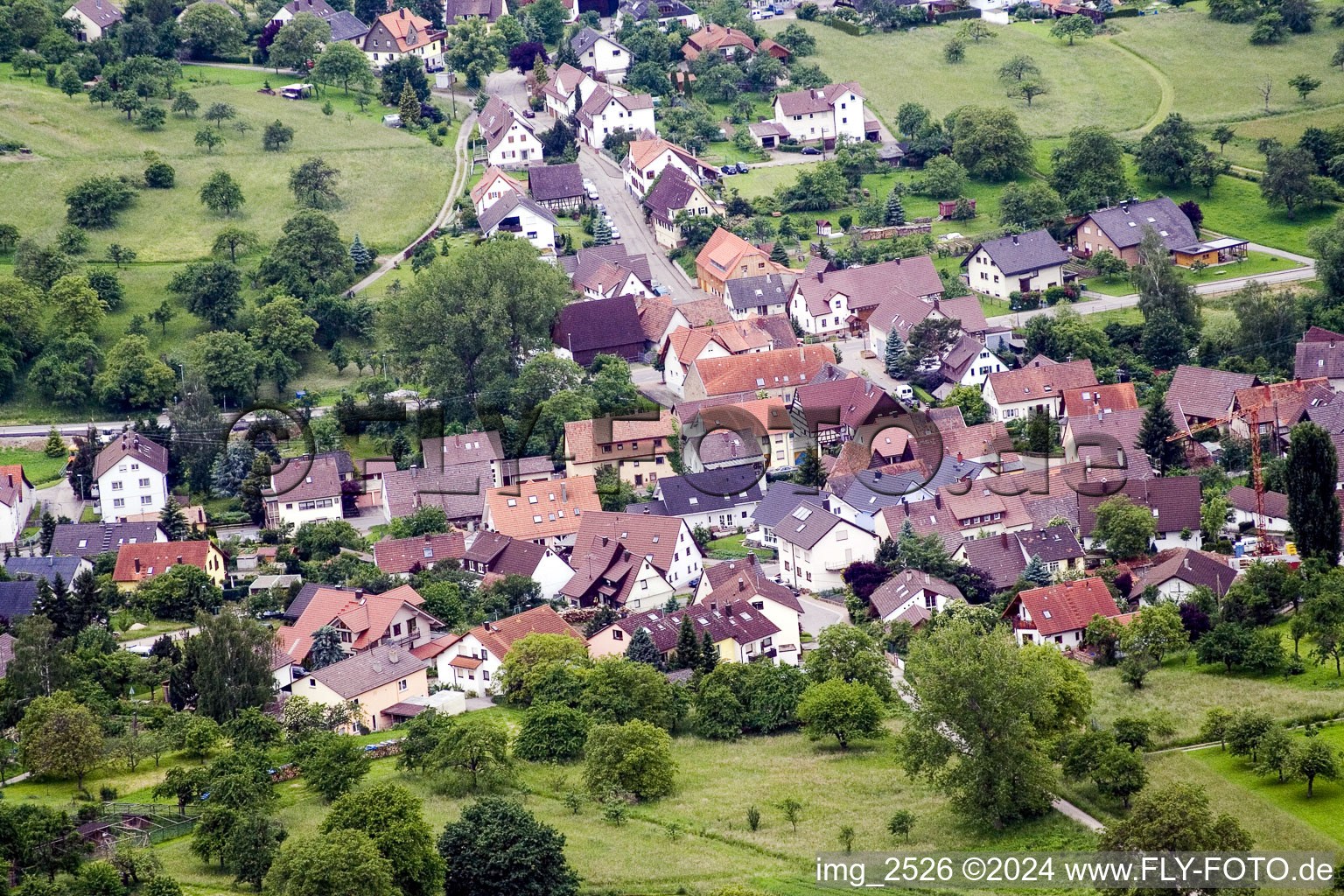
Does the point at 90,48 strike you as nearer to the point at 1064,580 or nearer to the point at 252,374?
the point at 252,374

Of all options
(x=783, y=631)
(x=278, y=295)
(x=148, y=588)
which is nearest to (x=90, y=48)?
(x=278, y=295)

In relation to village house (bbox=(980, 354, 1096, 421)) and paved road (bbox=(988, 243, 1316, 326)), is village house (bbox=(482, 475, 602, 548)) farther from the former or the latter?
paved road (bbox=(988, 243, 1316, 326))

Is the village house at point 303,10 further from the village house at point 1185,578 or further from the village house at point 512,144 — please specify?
the village house at point 1185,578

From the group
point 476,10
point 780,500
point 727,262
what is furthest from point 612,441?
point 476,10

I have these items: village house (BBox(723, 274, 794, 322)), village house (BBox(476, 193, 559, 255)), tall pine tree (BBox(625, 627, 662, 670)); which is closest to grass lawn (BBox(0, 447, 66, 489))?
village house (BBox(476, 193, 559, 255))

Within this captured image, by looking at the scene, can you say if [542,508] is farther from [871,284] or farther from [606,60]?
[606,60]
